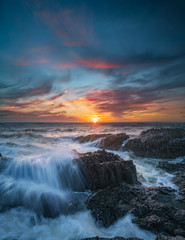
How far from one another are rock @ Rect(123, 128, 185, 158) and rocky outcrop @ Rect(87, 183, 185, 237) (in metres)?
6.52

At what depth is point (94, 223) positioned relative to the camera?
147 inches

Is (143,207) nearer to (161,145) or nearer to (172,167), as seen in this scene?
(172,167)

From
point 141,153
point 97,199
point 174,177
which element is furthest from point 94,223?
point 141,153

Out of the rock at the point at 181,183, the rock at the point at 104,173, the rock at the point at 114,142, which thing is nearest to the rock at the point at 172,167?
the rock at the point at 181,183

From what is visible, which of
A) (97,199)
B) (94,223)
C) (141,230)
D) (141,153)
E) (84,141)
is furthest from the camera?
(84,141)

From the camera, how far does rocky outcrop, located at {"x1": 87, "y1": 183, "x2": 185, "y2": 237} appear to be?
3326 mm

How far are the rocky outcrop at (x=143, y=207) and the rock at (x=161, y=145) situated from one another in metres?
6.52

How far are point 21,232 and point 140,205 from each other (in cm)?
361

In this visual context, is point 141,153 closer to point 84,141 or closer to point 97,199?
point 97,199

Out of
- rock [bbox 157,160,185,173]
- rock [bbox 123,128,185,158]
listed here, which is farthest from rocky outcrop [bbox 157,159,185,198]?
rock [bbox 123,128,185,158]

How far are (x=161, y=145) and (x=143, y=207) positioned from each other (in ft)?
27.5

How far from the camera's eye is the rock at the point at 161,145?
34.3 feet

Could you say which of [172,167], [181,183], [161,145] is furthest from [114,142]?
[181,183]

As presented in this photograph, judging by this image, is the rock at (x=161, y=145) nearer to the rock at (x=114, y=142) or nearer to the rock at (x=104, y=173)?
the rock at (x=114, y=142)
